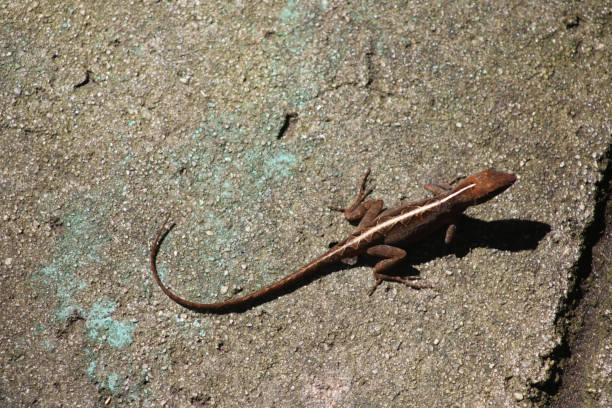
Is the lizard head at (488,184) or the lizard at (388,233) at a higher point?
the lizard head at (488,184)

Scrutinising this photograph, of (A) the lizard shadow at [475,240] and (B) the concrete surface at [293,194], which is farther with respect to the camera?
(A) the lizard shadow at [475,240]

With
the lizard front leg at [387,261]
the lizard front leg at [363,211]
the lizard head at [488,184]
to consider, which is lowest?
the lizard front leg at [387,261]

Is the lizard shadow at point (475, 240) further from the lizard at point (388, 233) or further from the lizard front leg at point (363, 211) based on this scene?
the lizard front leg at point (363, 211)

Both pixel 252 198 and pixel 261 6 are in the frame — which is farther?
pixel 261 6

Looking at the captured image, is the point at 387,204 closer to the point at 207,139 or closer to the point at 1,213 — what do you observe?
the point at 207,139

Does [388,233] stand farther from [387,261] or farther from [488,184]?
[488,184]

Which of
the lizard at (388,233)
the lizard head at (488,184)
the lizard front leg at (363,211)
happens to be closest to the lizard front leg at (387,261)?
the lizard at (388,233)

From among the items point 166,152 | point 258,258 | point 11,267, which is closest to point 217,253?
point 258,258
